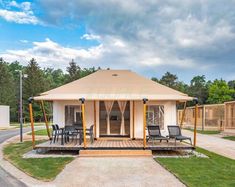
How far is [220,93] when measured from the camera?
48.7 meters

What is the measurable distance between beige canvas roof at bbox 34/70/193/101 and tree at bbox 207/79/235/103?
115 feet

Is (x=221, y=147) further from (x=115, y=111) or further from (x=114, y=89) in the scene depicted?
(x=114, y=89)

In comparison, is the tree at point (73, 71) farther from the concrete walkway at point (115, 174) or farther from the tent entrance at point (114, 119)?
the concrete walkway at point (115, 174)

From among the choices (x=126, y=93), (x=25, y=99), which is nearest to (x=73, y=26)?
(x=126, y=93)

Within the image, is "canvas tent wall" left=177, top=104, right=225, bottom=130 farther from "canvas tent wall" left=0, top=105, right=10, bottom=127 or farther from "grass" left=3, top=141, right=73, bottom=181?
"canvas tent wall" left=0, top=105, right=10, bottom=127

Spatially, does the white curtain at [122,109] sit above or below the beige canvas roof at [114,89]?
below

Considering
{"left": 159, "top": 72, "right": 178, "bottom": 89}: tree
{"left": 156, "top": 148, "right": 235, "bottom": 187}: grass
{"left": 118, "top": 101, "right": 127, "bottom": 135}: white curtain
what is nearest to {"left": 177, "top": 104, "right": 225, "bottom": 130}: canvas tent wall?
{"left": 118, "top": 101, "right": 127, "bottom": 135}: white curtain

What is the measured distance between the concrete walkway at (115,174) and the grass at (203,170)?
0.31 metres

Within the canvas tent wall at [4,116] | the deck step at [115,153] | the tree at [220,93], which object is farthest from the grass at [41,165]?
the tree at [220,93]

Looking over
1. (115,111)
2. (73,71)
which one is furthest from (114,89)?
(73,71)

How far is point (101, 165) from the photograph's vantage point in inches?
387

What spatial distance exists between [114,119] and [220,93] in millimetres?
37217

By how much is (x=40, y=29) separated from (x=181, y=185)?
16.9 meters

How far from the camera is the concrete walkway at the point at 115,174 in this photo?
24.1ft
